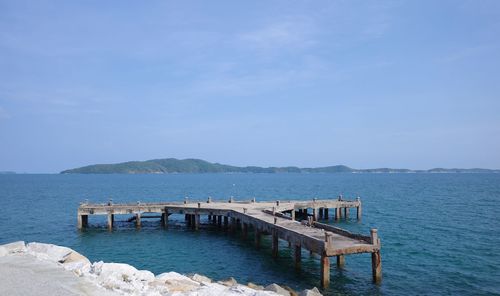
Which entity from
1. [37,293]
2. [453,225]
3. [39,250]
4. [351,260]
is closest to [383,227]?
[453,225]

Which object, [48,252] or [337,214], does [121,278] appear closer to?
[48,252]

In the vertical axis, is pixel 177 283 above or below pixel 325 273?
above

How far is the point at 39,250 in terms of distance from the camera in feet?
70.7

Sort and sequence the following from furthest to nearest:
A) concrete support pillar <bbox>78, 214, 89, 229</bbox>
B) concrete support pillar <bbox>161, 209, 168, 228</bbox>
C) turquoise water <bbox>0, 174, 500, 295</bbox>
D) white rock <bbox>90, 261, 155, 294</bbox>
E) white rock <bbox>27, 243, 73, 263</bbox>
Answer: concrete support pillar <bbox>161, 209, 168, 228</bbox>, concrete support pillar <bbox>78, 214, 89, 229</bbox>, turquoise water <bbox>0, 174, 500, 295</bbox>, white rock <bbox>27, 243, 73, 263</bbox>, white rock <bbox>90, 261, 155, 294</bbox>

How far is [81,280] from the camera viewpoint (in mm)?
16453

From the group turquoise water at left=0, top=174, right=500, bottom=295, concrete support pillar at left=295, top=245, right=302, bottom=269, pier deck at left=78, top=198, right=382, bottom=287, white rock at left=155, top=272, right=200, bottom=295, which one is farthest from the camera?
concrete support pillar at left=295, top=245, right=302, bottom=269

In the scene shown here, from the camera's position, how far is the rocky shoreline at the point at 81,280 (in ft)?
49.5

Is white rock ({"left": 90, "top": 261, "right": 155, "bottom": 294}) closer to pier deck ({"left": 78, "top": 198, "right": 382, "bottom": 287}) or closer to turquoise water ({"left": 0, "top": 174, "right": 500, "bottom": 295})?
turquoise water ({"left": 0, "top": 174, "right": 500, "bottom": 295})

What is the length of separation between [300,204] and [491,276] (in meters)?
23.0

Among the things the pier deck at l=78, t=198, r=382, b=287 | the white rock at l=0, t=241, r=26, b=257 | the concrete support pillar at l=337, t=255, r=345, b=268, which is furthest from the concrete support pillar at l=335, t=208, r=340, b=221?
the white rock at l=0, t=241, r=26, b=257

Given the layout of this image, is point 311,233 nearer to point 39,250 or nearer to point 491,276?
point 491,276

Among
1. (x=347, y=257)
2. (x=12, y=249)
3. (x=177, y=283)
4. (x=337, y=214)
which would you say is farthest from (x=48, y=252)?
(x=337, y=214)

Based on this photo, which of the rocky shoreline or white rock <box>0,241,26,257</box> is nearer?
the rocky shoreline

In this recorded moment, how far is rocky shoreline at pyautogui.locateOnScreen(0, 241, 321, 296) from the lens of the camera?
15.1 meters
